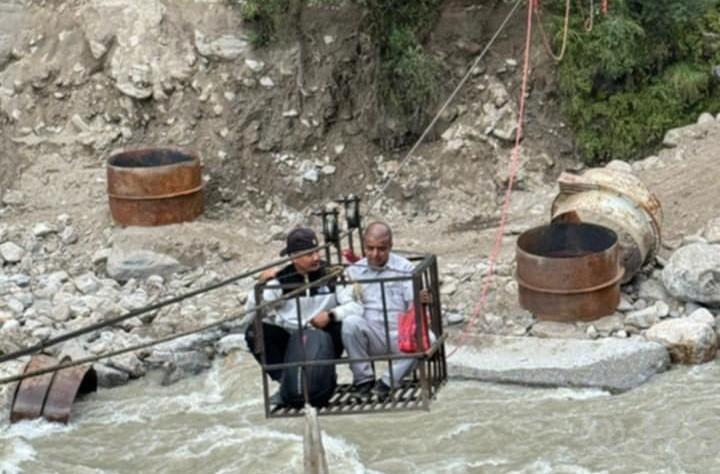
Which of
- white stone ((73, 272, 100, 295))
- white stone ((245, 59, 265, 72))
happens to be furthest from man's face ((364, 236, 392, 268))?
white stone ((245, 59, 265, 72))

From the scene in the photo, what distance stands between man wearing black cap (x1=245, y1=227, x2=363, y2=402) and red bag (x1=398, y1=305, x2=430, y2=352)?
1.05ft

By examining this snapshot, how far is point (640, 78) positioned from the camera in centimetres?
1492

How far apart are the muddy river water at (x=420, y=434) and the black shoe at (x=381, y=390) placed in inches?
73.3

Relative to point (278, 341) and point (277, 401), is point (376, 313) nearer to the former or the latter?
point (278, 341)

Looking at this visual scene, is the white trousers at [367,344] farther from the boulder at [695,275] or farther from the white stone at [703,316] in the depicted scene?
the boulder at [695,275]

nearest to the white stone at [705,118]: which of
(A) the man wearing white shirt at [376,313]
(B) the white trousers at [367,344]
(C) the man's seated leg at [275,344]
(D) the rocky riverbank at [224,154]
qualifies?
(D) the rocky riverbank at [224,154]

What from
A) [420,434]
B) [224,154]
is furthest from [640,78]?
[420,434]

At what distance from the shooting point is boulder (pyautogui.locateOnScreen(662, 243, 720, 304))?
11.5 metres

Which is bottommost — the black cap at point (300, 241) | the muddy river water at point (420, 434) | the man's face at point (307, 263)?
the muddy river water at point (420, 434)

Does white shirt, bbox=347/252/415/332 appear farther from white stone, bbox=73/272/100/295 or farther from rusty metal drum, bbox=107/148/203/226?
rusty metal drum, bbox=107/148/203/226

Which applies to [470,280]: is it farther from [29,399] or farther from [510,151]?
[29,399]

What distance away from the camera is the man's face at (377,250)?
760cm

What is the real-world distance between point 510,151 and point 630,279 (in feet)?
10.2

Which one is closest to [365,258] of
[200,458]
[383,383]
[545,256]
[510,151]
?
[383,383]
